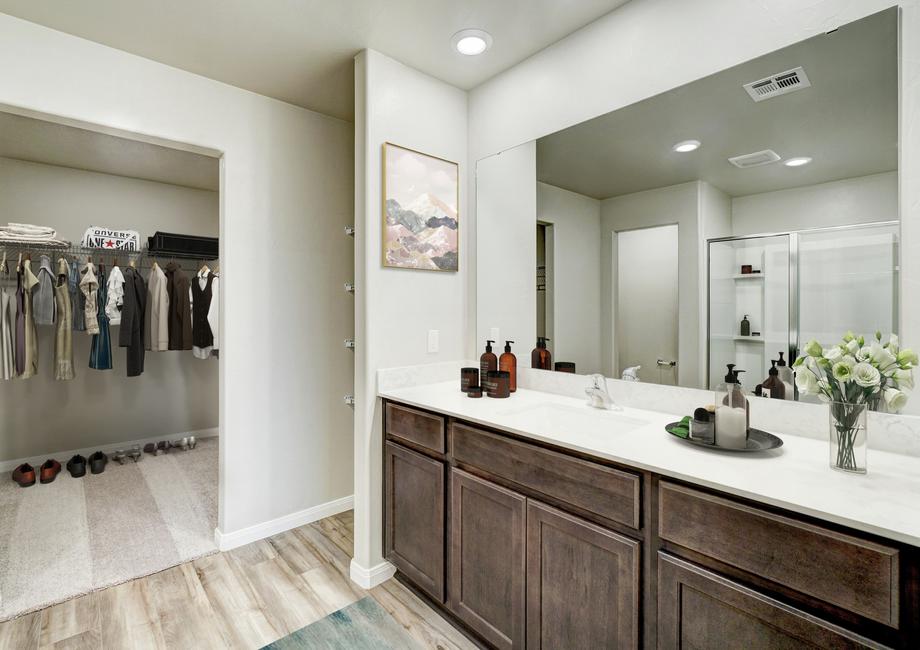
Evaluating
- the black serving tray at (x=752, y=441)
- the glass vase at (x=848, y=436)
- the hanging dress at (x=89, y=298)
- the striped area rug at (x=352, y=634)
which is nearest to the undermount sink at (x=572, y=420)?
the black serving tray at (x=752, y=441)

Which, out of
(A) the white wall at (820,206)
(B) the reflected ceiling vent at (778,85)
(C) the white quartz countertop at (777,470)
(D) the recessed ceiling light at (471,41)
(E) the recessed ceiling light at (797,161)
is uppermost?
(D) the recessed ceiling light at (471,41)

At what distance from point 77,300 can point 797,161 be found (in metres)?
4.69

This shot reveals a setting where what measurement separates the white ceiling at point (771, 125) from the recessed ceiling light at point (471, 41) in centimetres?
58

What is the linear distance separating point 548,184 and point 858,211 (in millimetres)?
1173

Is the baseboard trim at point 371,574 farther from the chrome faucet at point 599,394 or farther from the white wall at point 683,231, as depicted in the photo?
the white wall at point 683,231

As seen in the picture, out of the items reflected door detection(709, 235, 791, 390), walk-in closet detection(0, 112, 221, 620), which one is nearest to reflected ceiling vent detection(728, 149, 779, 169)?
reflected door detection(709, 235, 791, 390)

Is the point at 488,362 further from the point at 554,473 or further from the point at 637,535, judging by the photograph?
the point at 637,535

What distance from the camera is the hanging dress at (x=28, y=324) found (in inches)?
132

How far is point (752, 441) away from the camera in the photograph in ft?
4.32

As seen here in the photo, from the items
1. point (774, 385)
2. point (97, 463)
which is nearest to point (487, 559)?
point (774, 385)

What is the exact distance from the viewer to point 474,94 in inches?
100.0

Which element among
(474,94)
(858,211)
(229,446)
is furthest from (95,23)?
(858,211)

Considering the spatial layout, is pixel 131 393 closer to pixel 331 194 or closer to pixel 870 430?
pixel 331 194

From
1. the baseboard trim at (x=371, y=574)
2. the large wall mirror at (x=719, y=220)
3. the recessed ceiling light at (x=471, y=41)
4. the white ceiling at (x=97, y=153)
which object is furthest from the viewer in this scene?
the white ceiling at (x=97, y=153)
